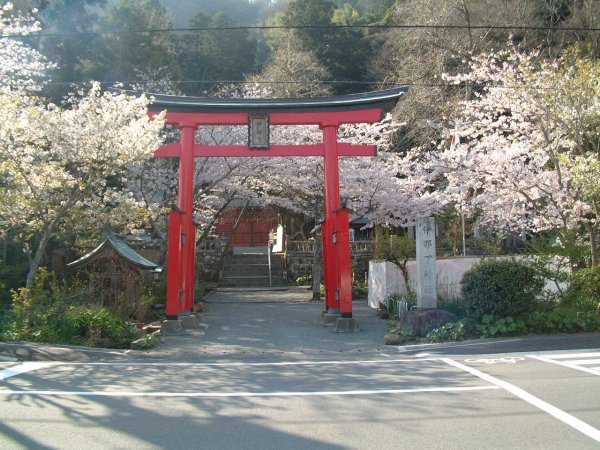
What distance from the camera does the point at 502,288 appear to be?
12.1m

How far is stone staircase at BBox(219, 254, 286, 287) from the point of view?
28423mm

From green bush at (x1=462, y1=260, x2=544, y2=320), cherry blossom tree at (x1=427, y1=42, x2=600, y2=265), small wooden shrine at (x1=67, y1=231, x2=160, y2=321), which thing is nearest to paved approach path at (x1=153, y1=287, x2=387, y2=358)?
small wooden shrine at (x1=67, y1=231, x2=160, y2=321)

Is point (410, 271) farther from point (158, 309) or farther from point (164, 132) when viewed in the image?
point (164, 132)

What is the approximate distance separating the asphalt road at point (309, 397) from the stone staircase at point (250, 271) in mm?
16104

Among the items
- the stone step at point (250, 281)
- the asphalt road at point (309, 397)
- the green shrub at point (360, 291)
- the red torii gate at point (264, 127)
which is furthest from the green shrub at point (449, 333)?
the stone step at point (250, 281)

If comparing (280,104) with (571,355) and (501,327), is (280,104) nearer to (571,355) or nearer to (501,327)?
(501,327)

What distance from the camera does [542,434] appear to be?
17.7 feet

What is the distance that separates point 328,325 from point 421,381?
764 cm

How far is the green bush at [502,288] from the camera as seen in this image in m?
12.1

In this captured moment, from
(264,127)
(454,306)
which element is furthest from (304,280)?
(454,306)

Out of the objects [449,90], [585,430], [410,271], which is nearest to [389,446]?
[585,430]

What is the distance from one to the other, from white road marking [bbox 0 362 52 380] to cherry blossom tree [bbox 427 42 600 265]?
11.5 meters

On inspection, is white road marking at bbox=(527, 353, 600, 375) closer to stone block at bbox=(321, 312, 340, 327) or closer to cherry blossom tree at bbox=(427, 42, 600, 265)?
cherry blossom tree at bbox=(427, 42, 600, 265)

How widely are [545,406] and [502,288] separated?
236 inches
